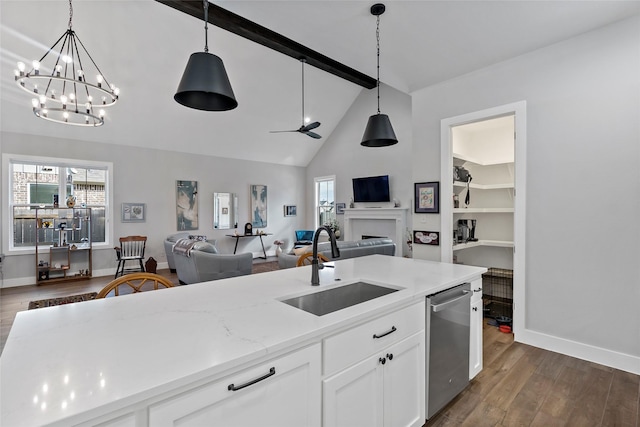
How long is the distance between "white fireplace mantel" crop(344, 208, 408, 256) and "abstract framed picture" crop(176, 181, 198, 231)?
12.5 feet

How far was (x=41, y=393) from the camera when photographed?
→ 0.76 m

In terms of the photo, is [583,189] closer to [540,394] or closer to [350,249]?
[540,394]

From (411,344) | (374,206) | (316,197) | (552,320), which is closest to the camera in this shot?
(411,344)

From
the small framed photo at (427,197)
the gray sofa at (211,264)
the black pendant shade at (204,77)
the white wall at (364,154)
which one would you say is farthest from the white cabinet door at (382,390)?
the white wall at (364,154)

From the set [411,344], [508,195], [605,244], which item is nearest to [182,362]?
[411,344]

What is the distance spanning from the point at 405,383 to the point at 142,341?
133 centimetres

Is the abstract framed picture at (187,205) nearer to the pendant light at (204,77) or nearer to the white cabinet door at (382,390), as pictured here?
the pendant light at (204,77)

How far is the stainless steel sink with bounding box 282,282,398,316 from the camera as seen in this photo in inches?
69.6

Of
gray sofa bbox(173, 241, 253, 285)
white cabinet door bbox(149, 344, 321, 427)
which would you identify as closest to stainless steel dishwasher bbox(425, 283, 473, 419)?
white cabinet door bbox(149, 344, 321, 427)

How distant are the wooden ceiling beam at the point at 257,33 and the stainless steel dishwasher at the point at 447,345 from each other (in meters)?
4.14

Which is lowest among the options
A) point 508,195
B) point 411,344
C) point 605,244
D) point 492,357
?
point 492,357

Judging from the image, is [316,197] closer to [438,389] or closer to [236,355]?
[438,389]

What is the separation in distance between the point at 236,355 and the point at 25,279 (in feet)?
22.6

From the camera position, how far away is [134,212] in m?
6.52
